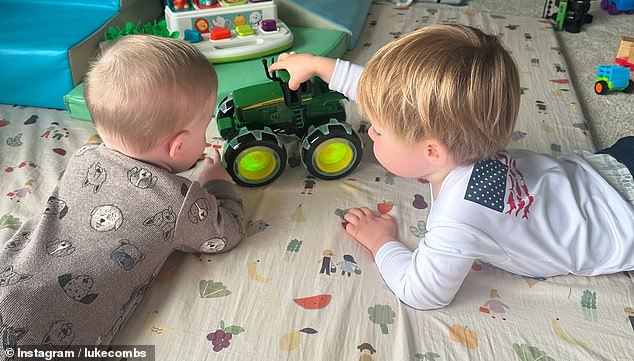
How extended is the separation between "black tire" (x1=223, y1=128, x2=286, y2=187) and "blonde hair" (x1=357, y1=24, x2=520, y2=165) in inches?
10.7

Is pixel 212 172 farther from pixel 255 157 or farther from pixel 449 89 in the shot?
pixel 449 89

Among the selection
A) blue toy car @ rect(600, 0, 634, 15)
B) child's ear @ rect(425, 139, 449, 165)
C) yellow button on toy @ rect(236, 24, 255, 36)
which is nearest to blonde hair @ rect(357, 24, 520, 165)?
child's ear @ rect(425, 139, 449, 165)

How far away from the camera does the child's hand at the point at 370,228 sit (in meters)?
0.96

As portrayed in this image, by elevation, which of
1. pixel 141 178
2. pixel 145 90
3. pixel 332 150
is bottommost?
pixel 332 150

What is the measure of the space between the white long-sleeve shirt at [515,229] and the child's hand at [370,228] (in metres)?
0.03

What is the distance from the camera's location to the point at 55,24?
139 cm

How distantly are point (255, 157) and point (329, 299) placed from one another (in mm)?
307

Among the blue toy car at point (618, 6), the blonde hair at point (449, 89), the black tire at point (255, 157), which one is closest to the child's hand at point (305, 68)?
the black tire at point (255, 157)

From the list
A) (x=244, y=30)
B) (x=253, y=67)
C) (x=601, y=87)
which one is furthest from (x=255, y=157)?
(x=601, y=87)

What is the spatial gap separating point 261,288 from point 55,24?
0.91 metres

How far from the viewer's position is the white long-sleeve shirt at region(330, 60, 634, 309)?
81 centimetres

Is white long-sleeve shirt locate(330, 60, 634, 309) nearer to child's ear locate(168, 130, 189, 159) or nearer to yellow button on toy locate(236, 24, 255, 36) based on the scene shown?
child's ear locate(168, 130, 189, 159)

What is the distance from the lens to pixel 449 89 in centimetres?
74

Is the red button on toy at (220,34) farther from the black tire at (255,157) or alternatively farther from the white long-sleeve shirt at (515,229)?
the white long-sleeve shirt at (515,229)
